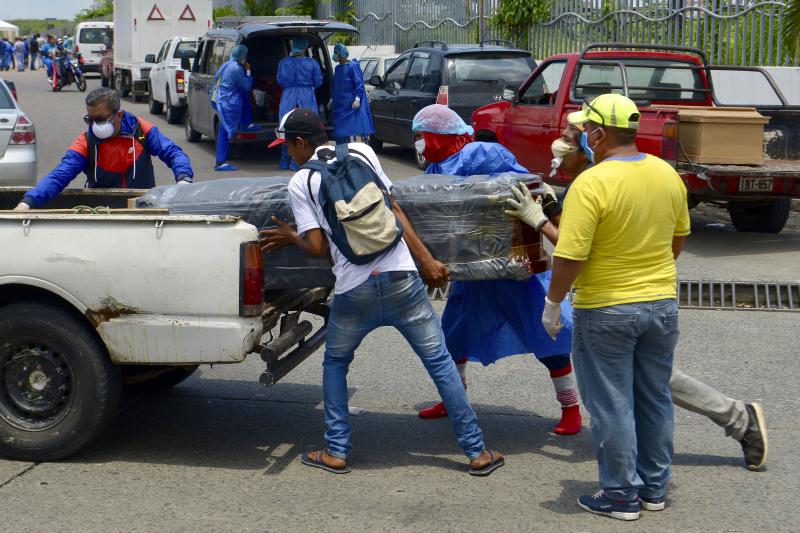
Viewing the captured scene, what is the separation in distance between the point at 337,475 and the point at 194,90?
14.8 m

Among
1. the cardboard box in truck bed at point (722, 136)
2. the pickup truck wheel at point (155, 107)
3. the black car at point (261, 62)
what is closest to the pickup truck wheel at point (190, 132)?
the black car at point (261, 62)

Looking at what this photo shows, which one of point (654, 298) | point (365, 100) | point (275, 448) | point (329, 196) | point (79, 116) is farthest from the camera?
point (79, 116)

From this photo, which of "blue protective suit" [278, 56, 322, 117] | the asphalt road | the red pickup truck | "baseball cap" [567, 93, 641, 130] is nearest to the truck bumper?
the asphalt road

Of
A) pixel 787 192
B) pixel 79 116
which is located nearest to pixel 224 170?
pixel 787 192

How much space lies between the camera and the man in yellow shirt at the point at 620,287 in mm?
4371

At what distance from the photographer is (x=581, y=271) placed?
4.52 m

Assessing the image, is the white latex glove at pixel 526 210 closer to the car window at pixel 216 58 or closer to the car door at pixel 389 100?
the car door at pixel 389 100

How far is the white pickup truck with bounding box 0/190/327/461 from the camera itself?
4883 millimetres

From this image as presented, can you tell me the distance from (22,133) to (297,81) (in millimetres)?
4115

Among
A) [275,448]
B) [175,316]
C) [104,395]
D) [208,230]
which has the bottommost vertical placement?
[275,448]

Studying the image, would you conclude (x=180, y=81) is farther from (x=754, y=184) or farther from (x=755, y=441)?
(x=755, y=441)

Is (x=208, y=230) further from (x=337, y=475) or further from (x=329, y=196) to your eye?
(x=337, y=475)

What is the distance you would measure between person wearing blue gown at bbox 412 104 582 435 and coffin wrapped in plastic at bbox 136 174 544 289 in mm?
267

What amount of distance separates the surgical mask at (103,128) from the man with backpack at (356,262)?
79.5 inches
